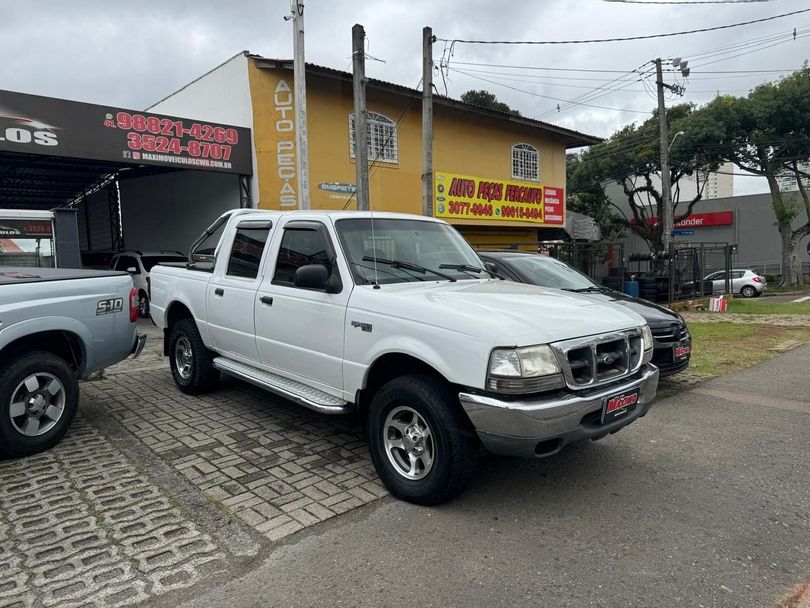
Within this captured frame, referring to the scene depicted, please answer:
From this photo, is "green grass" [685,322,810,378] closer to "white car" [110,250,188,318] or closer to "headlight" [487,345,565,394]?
"headlight" [487,345,565,394]

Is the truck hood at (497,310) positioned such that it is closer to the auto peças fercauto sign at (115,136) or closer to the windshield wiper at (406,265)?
the windshield wiper at (406,265)

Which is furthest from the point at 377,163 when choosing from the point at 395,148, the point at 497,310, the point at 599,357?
the point at 599,357

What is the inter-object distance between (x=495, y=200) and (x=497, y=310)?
1643 cm

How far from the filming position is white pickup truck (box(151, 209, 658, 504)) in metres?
3.12

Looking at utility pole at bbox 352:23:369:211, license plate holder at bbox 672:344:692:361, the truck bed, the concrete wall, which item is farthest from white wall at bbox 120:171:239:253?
the concrete wall

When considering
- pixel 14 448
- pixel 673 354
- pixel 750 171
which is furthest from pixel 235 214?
pixel 750 171

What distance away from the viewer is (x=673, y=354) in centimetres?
621

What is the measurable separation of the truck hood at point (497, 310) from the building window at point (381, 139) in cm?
1239

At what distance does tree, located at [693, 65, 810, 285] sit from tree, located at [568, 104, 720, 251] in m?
1.02

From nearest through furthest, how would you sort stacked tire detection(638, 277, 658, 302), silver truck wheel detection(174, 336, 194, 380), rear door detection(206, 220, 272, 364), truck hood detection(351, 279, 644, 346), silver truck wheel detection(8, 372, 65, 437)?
truck hood detection(351, 279, 644, 346), silver truck wheel detection(8, 372, 65, 437), rear door detection(206, 220, 272, 364), silver truck wheel detection(174, 336, 194, 380), stacked tire detection(638, 277, 658, 302)

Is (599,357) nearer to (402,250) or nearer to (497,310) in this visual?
(497,310)

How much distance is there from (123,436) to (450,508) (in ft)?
10.3

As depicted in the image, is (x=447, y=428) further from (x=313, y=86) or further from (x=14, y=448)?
(x=313, y=86)

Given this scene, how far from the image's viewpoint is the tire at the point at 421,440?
10.8ft
